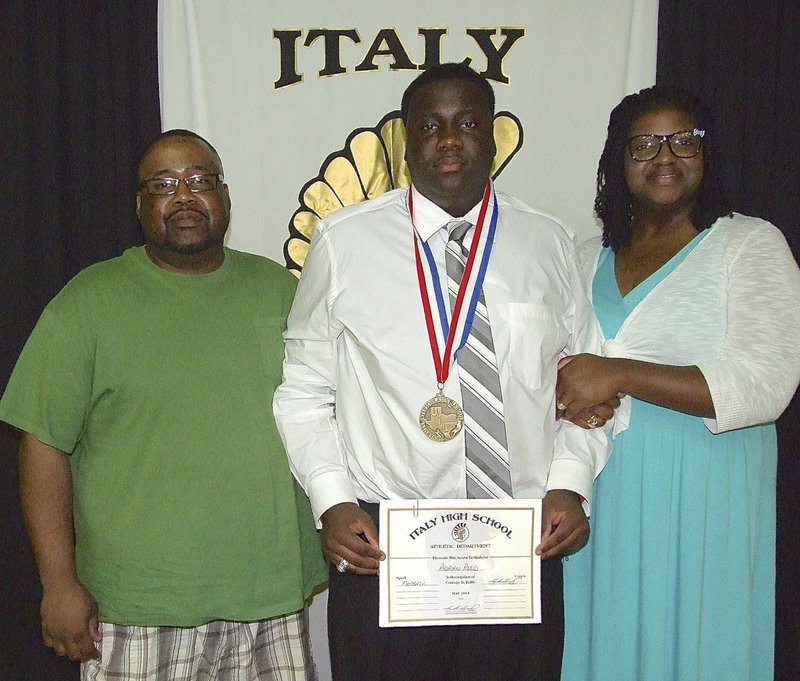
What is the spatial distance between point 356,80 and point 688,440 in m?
1.65

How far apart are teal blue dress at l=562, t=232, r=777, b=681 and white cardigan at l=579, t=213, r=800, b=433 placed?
0.06 metres

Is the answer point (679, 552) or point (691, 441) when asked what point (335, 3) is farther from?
point (679, 552)

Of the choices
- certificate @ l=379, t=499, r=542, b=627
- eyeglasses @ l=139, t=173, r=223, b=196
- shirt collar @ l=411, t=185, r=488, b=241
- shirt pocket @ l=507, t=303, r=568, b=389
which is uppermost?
eyeglasses @ l=139, t=173, r=223, b=196

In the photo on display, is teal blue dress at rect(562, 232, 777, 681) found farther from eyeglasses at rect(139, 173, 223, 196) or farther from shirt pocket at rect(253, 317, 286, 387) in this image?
eyeglasses at rect(139, 173, 223, 196)

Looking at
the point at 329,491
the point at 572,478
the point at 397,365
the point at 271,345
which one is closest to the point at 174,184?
the point at 271,345

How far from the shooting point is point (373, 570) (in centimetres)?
162

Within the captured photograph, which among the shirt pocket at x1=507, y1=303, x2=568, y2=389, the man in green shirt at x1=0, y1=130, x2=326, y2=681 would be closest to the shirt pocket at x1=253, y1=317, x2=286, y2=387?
the man in green shirt at x1=0, y1=130, x2=326, y2=681

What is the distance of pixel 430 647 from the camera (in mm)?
1710

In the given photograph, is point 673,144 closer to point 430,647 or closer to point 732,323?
point 732,323

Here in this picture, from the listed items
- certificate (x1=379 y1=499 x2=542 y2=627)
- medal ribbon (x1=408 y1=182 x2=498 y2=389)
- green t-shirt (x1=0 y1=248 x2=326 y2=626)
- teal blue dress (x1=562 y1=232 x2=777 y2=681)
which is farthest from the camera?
teal blue dress (x1=562 y1=232 x2=777 y2=681)

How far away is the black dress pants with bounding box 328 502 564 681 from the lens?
1.71 m

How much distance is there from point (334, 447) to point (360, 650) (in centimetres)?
43

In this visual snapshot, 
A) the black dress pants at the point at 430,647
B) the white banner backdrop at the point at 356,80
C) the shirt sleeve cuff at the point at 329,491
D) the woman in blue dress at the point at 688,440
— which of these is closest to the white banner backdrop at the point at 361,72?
the white banner backdrop at the point at 356,80

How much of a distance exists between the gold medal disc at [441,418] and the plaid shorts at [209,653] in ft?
2.32
